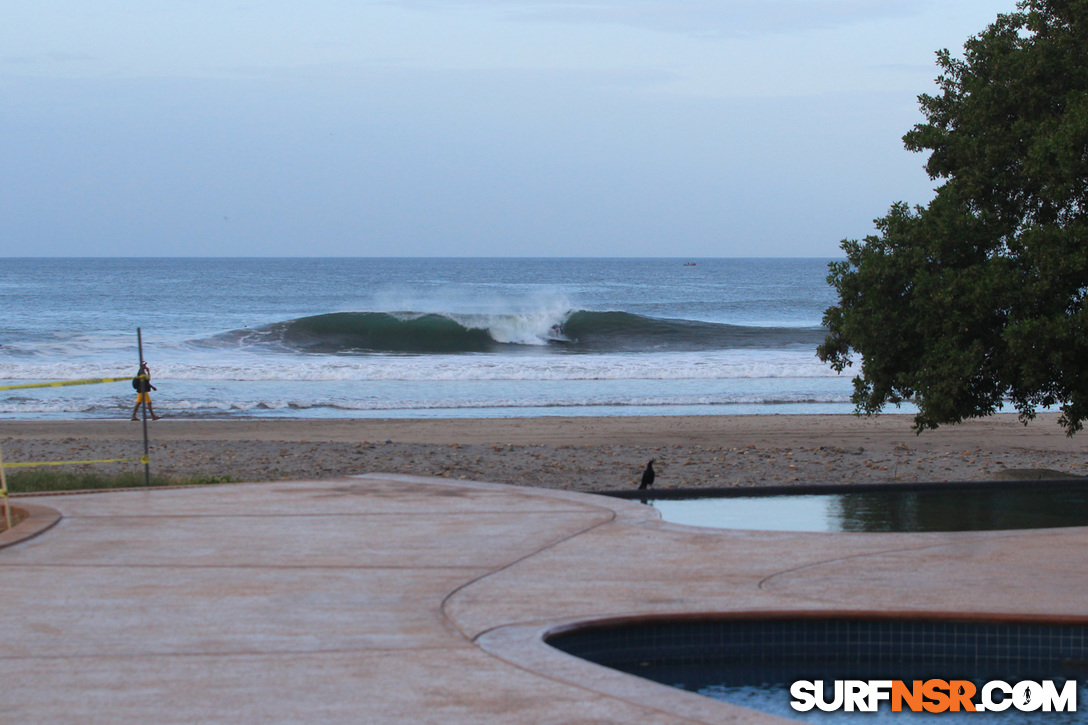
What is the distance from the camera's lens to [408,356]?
1341 inches

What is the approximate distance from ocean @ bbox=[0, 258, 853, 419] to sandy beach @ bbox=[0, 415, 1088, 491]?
7.32 feet

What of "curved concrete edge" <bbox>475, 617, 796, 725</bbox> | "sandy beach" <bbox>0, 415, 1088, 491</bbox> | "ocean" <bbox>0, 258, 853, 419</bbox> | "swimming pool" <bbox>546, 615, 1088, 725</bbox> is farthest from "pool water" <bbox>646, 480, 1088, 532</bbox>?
→ "ocean" <bbox>0, 258, 853, 419</bbox>

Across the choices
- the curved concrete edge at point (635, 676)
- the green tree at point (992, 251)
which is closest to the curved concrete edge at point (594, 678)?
the curved concrete edge at point (635, 676)

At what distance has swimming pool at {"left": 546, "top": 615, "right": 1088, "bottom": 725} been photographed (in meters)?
5.29

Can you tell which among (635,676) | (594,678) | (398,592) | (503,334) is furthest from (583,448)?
(503,334)

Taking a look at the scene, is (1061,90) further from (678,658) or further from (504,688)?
(504,688)

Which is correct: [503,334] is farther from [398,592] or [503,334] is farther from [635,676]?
[635,676]

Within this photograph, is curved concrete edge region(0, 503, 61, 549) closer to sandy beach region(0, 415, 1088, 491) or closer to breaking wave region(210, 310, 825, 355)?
sandy beach region(0, 415, 1088, 491)

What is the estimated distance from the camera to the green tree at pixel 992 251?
918cm

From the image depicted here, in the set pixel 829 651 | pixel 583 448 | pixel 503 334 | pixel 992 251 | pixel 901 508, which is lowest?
pixel 583 448

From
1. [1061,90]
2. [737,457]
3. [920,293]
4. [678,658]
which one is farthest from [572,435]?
[678,658]

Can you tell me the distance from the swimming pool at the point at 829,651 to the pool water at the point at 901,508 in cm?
278

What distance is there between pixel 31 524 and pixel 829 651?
5592mm

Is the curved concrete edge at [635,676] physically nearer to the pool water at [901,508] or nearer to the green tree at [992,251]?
the pool water at [901,508]
